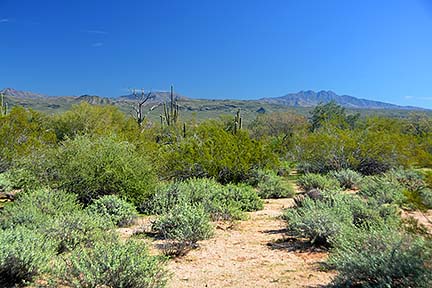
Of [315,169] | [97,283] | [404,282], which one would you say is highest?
[404,282]

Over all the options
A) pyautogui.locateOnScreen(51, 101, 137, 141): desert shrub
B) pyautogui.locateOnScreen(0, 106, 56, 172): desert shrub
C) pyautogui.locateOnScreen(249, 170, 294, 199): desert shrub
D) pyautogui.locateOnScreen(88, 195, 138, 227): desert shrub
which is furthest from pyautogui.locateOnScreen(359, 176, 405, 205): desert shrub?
pyautogui.locateOnScreen(51, 101, 137, 141): desert shrub

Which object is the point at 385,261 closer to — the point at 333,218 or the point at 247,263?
the point at 247,263

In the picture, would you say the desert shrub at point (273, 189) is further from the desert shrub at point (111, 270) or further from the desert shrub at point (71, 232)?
the desert shrub at point (111, 270)

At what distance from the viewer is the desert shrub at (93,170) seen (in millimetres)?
12602

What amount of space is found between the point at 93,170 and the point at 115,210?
2485 millimetres

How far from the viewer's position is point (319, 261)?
729 cm

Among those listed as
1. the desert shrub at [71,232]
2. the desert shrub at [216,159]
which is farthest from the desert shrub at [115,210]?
the desert shrub at [216,159]

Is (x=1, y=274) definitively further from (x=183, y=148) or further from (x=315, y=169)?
(x=315, y=169)

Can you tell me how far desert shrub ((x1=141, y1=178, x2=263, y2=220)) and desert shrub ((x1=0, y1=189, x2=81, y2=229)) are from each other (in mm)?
2494

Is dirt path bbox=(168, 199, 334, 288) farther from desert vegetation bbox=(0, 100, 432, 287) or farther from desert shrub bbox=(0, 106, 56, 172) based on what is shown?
desert shrub bbox=(0, 106, 56, 172)

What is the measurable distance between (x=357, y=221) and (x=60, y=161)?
9.60 metres

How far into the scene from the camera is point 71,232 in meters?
7.51

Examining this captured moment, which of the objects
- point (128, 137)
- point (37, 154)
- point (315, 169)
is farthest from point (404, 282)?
point (315, 169)

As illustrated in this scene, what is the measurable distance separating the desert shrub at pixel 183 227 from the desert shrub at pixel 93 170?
3752mm
